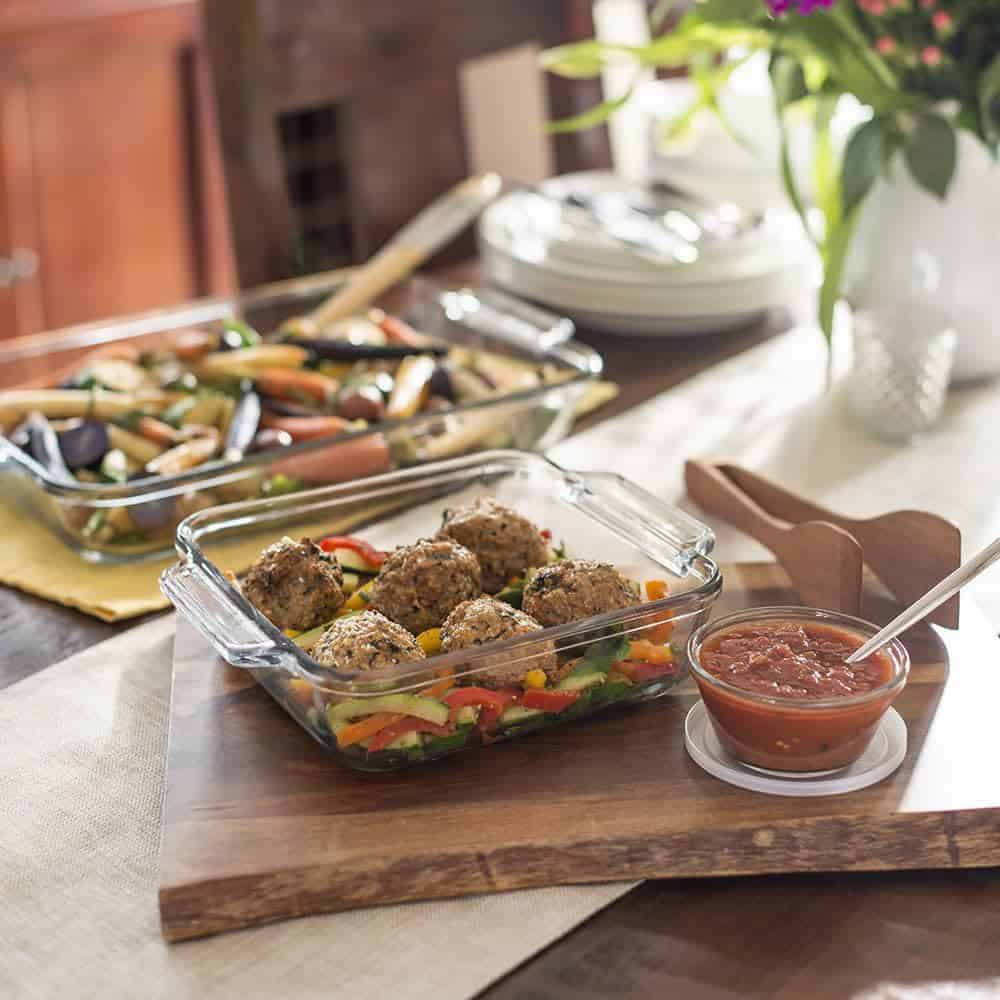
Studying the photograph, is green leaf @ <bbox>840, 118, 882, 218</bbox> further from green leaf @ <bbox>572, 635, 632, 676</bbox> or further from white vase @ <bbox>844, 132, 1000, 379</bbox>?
green leaf @ <bbox>572, 635, 632, 676</bbox>

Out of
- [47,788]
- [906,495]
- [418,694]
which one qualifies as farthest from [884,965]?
[906,495]

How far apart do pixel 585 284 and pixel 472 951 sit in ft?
4.63

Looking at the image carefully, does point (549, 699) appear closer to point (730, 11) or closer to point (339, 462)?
point (339, 462)

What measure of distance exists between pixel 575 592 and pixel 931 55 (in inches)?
40.6

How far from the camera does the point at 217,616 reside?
127 centimetres

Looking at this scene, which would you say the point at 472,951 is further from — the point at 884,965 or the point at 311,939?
the point at 884,965

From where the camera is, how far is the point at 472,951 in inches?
41.7

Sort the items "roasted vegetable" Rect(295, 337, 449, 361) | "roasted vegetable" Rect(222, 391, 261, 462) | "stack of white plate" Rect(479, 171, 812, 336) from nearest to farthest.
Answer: "roasted vegetable" Rect(222, 391, 261, 462)
"roasted vegetable" Rect(295, 337, 449, 361)
"stack of white plate" Rect(479, 171, 812, 336)

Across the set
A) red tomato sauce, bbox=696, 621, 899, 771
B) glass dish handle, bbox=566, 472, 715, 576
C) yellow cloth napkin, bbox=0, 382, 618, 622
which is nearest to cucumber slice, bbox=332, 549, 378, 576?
yellow cloth napkin, bbox=0, 382, 618, 622

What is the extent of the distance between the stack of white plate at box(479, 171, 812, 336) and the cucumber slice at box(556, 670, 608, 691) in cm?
114

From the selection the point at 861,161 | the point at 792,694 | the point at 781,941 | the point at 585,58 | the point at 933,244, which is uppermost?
the point at 585,58

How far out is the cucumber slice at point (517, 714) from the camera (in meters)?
1.21

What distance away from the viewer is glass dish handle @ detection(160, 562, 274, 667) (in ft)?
3.94

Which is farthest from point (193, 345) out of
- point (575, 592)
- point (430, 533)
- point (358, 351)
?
point (575, 592)
